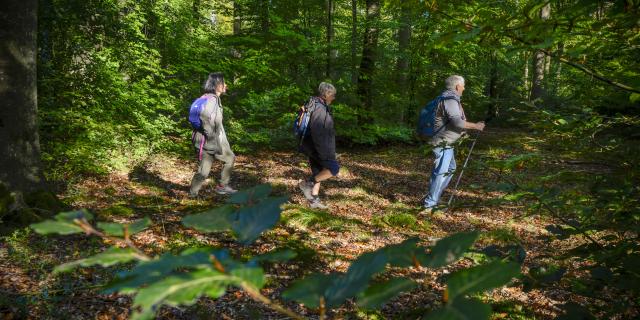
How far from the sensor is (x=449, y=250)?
2.47ft

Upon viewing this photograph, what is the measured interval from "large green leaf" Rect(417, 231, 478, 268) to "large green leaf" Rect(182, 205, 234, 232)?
38cm

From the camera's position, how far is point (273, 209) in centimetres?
84

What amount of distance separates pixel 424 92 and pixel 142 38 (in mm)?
8248

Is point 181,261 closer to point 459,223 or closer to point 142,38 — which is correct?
point 459,223

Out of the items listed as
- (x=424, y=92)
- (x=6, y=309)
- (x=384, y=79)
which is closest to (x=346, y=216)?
(x=6, y=309)

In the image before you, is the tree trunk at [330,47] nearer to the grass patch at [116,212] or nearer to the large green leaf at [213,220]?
the grass patch at [116,212]

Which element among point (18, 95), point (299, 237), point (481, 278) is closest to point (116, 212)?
point (18, 95)

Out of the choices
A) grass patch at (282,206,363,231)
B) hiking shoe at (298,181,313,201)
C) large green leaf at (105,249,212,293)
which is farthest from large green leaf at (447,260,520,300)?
hiking shoe at (298,181,313,201)

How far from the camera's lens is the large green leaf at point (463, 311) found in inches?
23.7

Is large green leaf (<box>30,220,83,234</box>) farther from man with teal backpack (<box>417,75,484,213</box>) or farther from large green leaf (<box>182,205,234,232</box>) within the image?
man with teal backpack (<box>417,75,484,213</box>)

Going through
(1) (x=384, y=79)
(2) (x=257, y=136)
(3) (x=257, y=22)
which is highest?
(3) (x=257, y=22)

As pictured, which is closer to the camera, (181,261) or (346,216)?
(181,261)

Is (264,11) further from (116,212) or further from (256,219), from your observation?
(256,219)

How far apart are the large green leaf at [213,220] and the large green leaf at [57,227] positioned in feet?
0.63
